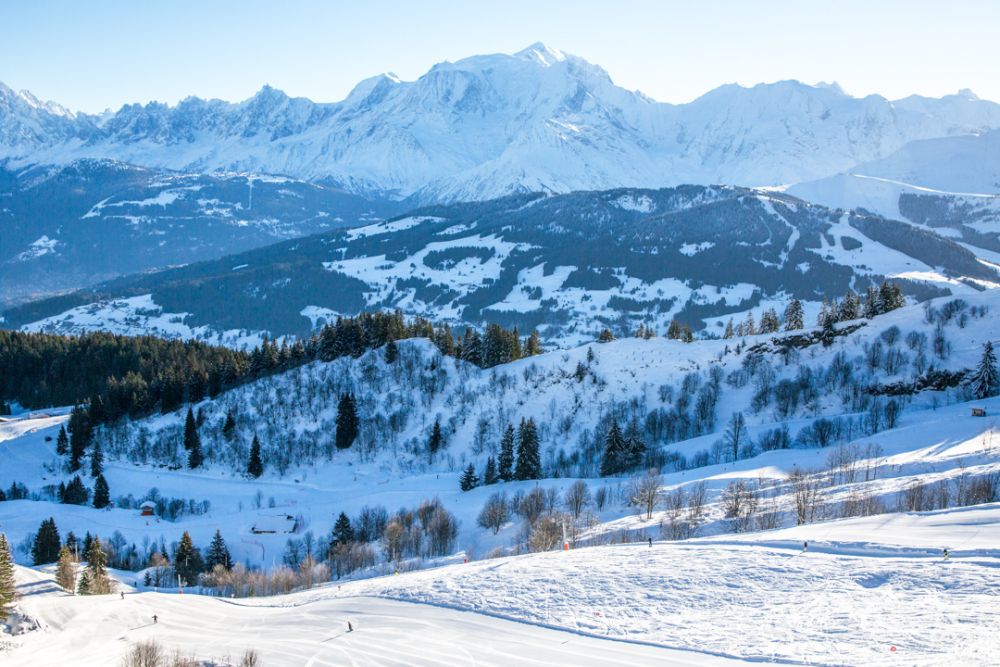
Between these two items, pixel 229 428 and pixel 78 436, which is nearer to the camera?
pixel 78 436

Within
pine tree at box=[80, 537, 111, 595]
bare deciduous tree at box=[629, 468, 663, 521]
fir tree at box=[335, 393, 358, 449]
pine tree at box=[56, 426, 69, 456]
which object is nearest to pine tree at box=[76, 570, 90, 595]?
pine tree at box=[80, 537, 111, 595]

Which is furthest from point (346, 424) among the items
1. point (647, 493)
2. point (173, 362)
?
point (647, 493)

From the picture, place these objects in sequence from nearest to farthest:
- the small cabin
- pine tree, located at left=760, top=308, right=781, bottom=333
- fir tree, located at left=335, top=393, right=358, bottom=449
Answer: the small cabin, fir tree, located at left=335, top=393, right=358, bottom=449, pine tree, located at left=760, top=308, right=781, bottom=333

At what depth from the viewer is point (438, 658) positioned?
135 ft

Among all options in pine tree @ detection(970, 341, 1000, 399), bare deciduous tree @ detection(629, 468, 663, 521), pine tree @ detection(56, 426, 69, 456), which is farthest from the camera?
pine tree @ detection(56, 426, 69, 456)

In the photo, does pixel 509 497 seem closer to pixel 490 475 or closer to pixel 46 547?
pixel 490 475

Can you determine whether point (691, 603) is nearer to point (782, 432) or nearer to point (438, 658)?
point (438, 658)

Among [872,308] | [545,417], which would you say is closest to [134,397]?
[545,417]

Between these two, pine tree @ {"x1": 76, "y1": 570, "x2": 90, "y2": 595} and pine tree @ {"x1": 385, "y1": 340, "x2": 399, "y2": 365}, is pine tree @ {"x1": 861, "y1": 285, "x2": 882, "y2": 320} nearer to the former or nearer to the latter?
pine tree @ {"x1": 385, "y1": 340, "x2": 399, "y2": 365}

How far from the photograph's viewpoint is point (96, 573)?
7206 cm

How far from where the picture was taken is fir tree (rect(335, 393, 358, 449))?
121688mm

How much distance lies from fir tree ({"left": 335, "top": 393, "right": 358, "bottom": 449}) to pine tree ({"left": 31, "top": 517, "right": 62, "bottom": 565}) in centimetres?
4534

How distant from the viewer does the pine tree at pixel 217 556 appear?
83062 mm

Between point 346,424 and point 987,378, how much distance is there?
103 m
